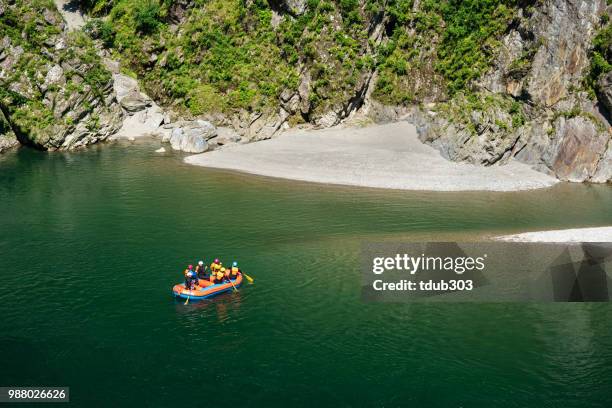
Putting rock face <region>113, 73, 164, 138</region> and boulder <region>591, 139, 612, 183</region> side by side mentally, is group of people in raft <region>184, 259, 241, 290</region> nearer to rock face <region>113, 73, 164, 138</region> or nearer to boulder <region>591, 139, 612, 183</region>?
boulder <region>591, 139, 612, 183</region>

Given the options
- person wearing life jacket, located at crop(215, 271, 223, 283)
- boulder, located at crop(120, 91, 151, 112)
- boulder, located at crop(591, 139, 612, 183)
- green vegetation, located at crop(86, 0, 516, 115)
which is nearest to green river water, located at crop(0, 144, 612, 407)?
person wearing life jacket, located at crop(215, 271, 223, 283)

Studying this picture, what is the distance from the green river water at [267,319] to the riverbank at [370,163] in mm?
8627

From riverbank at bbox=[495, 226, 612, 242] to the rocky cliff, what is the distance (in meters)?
22.1

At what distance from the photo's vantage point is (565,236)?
47.7m

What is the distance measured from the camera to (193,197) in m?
59.3

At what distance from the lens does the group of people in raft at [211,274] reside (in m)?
36.5

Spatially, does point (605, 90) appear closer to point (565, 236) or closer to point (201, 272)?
point (565, 236)

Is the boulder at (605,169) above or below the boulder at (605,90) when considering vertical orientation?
below

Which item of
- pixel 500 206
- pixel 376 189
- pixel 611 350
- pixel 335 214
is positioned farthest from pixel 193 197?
pixel 611 350

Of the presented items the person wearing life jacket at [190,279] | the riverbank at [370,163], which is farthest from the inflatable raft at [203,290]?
the riverbank at [370,163]

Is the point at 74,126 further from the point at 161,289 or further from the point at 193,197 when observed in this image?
the point at 161,289

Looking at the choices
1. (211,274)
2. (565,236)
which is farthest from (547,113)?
(211,274)

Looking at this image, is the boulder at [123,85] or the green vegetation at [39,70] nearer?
the green vegetation at [39,70]

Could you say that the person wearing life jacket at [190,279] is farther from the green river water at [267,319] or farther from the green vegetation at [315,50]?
the green vegetation at [315,50]
